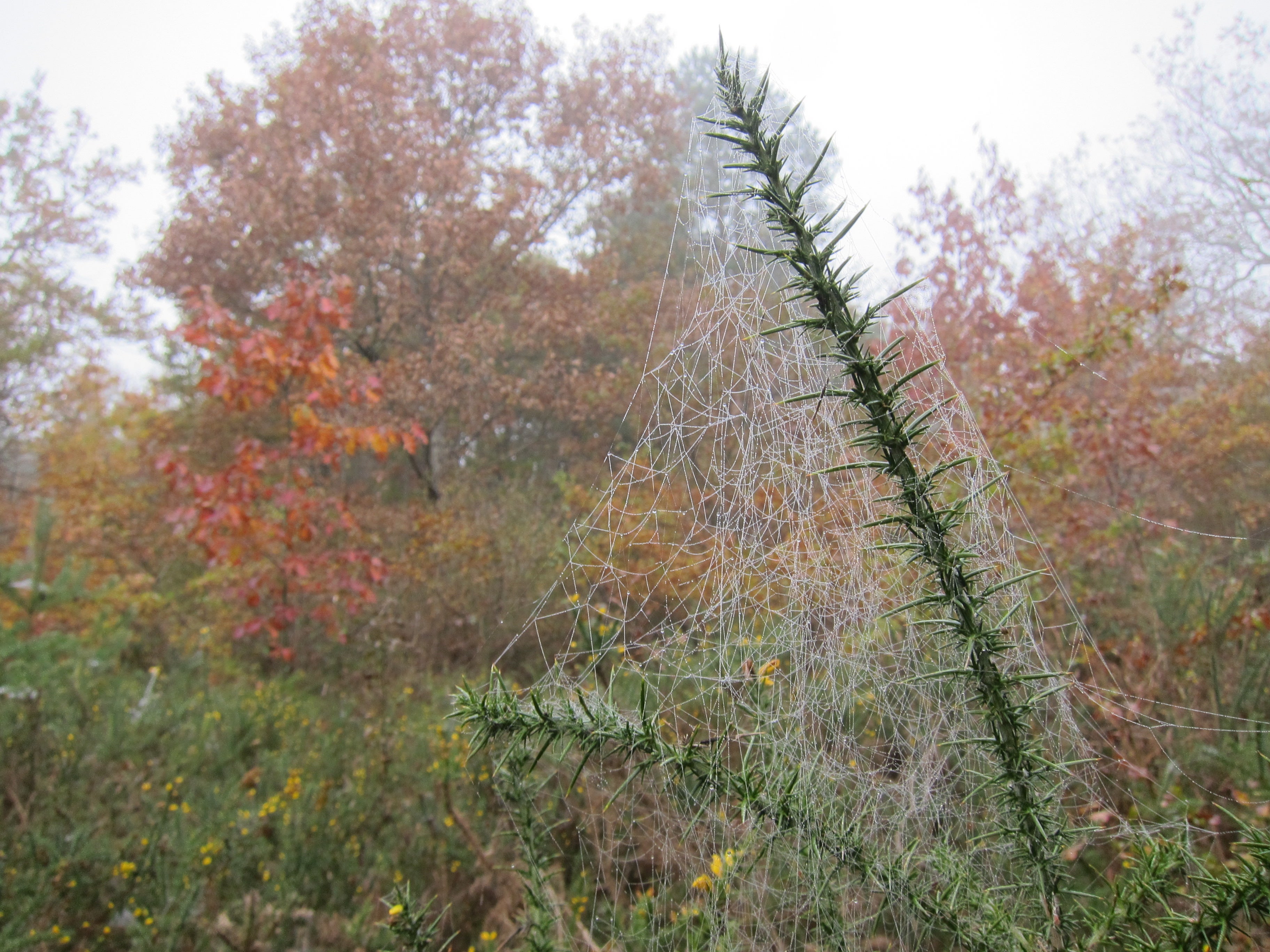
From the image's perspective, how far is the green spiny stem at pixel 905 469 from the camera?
73cm

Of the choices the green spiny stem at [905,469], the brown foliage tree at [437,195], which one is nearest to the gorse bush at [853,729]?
the green spiny stem at [905,469]

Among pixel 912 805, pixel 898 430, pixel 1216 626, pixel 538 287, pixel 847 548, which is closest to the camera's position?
pixel 898 430

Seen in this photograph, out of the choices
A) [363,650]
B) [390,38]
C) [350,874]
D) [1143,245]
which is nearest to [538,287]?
[390,38]

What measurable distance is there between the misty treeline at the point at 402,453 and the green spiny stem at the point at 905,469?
16 centimetres

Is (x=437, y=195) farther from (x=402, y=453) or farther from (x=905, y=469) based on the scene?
(x=905, y=469)

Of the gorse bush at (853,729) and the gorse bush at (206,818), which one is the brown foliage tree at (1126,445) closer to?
the gorse bush at (853,729)

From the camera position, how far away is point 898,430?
738mm

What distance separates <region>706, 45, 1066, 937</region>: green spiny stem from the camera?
730 millimetres

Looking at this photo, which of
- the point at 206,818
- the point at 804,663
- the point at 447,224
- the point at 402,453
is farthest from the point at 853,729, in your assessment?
the point at 402,453

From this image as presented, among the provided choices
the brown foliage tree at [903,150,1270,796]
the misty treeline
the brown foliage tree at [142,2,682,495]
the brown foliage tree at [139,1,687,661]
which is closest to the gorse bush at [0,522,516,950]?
the misty treeline

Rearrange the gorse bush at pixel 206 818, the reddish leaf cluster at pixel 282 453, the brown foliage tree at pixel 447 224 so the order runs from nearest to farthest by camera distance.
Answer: the gorse bush at pixel 206 818
the reddish leaf cluster at pixel 282 453
the brown foliage tree at pixel 447 224

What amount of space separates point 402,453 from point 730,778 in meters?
12.0

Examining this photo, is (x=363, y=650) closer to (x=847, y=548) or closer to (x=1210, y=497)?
(x=847, y=548)

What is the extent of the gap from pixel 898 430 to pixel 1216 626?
107 inches
